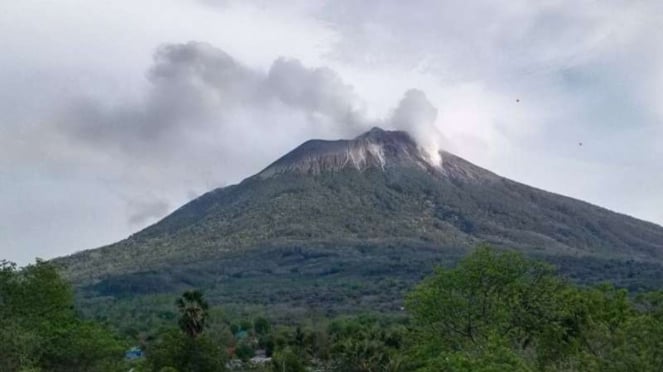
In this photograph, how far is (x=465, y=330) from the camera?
3341cm

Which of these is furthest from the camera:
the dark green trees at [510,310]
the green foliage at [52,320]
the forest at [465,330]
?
the green foliage at [52,320]

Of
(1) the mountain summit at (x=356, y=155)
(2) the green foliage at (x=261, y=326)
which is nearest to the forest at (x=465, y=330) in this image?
(2) the green foliage at (x=261, y=326)

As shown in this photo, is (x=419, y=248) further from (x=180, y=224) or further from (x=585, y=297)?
(x=585, y=297)

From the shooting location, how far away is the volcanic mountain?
114 meters

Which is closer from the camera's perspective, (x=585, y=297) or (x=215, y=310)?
(x=585, y=297)

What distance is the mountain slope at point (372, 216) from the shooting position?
403ft

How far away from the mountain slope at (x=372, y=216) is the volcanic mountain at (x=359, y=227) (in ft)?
0.70

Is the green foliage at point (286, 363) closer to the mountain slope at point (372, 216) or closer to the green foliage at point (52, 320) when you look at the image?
the green foliage at point (52, 320)

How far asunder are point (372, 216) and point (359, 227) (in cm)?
361

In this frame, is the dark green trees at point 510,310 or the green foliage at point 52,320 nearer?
the dark green trees at point 510,310

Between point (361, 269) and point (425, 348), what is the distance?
7974 centimetres

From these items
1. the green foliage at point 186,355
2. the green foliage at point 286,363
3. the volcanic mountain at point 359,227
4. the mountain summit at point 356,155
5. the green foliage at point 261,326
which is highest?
the mountain summit at point 356,155

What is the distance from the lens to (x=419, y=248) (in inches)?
4660

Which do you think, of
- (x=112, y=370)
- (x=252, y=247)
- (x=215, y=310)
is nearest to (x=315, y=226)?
(x=252, y=247)
